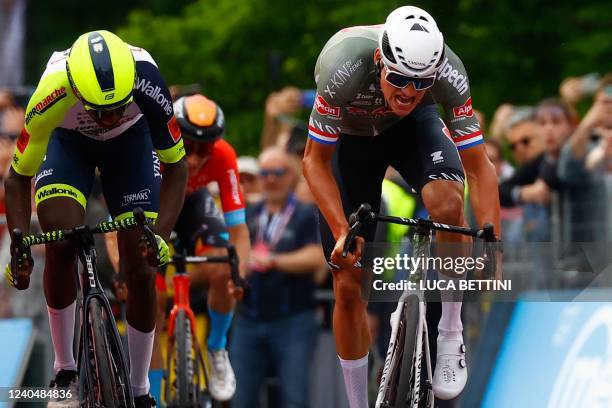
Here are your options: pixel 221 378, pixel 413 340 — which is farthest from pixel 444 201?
pixel 221 378

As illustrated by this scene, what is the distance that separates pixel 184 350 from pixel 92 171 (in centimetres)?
213

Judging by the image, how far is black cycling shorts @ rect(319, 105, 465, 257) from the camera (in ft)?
29.5

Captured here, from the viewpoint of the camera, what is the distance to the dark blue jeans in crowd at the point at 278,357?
11922 mm

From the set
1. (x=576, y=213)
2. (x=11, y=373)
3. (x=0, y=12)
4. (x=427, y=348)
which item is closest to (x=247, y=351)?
(x=11, y=373)

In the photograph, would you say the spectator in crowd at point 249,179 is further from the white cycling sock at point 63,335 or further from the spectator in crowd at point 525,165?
the white cycling sock at point 63,335

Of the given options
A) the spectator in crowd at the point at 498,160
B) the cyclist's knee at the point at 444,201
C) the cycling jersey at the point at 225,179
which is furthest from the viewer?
the spectator in crowd at the point at 498,160

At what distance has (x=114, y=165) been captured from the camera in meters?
9.13

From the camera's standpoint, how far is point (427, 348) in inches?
336

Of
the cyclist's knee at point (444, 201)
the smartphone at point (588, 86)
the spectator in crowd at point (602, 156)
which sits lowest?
the cyclist's knee at point (444, 201)

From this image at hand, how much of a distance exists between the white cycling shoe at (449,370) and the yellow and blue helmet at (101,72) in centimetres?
256

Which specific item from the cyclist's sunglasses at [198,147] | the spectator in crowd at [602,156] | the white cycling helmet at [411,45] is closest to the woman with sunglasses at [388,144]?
the white cycling helmet at [411,45]

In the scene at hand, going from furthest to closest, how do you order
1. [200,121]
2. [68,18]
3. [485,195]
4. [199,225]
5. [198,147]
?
[68,18] < [199,225] < [198,147] < [200,121] < [485,195]

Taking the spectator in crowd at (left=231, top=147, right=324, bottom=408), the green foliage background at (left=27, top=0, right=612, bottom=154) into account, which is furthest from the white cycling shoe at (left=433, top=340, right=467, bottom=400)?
the green foliage background at (left=27, top=0, right=612, bottom=154)

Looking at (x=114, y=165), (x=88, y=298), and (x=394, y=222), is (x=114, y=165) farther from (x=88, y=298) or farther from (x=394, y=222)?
(x=394, y=222)
